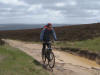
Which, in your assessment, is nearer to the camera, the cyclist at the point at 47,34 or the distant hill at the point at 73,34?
the cyclist at the point at 47,34

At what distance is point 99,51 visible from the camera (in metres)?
14.0

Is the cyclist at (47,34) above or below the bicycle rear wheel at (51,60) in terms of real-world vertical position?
above

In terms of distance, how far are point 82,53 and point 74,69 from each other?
512cm

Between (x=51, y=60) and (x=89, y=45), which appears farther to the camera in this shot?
(x=89, y=45)

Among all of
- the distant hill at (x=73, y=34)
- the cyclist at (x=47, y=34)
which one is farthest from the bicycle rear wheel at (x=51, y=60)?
the distant hill at (x=73, y=34)

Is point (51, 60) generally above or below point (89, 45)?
above

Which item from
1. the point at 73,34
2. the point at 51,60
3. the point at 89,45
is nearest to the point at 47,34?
the point at 51,60

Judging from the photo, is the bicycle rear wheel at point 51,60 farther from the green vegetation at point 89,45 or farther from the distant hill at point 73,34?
the distant hill at point 73,34

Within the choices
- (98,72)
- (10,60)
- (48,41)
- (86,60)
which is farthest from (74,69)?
(86,60)

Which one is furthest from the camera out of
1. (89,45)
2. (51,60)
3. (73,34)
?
(73,34)

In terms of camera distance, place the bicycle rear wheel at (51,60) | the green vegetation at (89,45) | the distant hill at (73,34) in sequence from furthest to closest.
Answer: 1. the distant hill at (73,34)
2. the green vegetation at (89,45)
3. the bicycle rear wheel at (51,60)

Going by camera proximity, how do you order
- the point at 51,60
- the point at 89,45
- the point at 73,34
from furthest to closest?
the point at 73,34 < the point at 89,45 < the point at 51,60

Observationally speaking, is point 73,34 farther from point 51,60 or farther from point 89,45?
point 51,60

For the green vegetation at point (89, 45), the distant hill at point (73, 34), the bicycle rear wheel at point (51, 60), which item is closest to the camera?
the bicycle rear wheel at point (51, 60)
